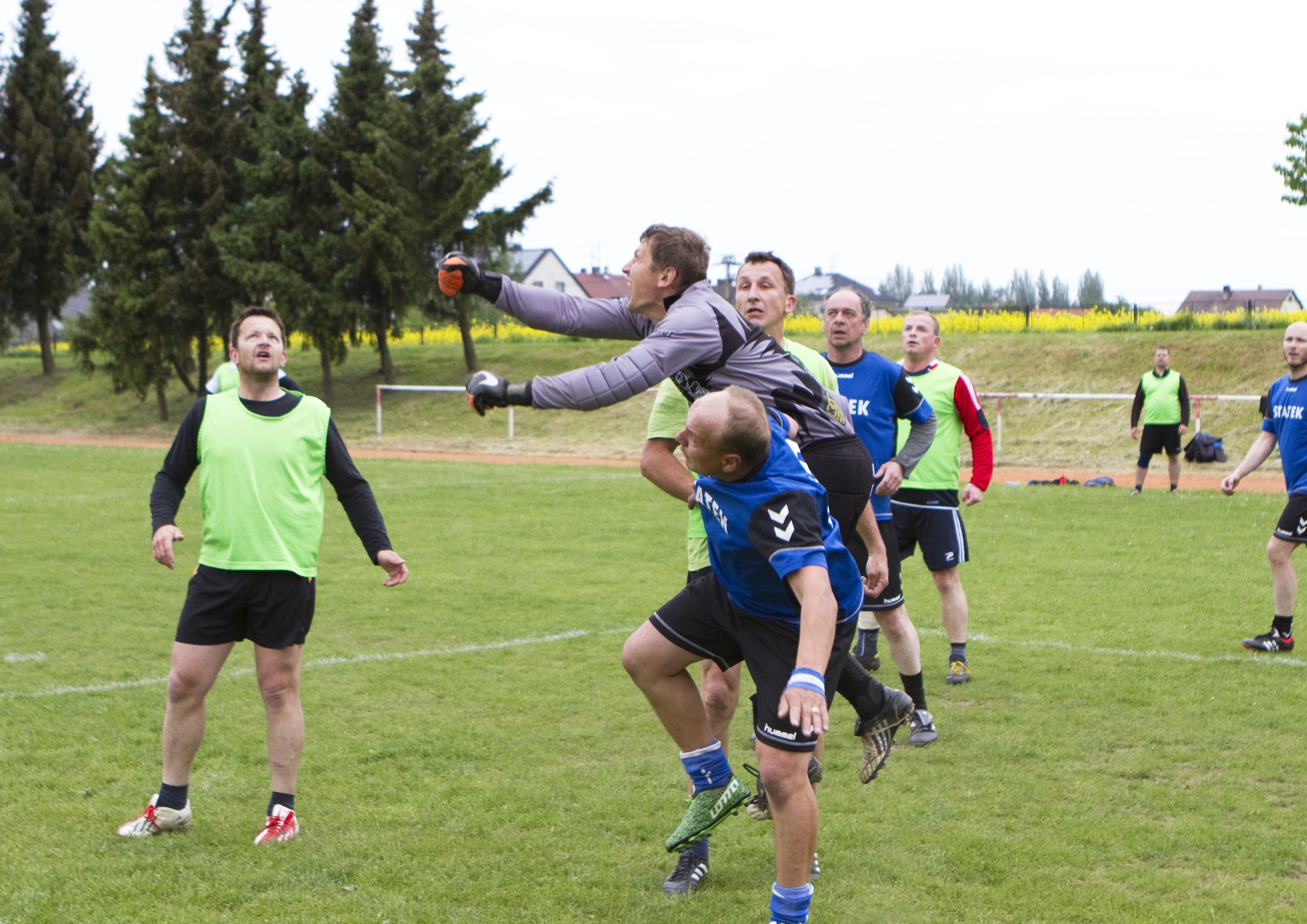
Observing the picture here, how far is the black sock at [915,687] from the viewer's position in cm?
621

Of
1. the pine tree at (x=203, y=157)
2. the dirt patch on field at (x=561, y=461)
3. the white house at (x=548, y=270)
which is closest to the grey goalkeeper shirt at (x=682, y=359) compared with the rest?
the dirt patch on field at (x=561, y=461)

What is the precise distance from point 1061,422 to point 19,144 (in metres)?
35.3

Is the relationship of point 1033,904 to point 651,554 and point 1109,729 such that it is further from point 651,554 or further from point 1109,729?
point 651,554

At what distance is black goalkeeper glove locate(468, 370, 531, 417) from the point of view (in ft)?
11.5

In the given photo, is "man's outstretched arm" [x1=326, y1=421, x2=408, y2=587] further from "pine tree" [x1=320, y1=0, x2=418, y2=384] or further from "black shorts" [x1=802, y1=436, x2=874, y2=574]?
"pine tree" [x1=320, y1=0, x2=418, y2=384]

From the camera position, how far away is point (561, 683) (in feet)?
23.4

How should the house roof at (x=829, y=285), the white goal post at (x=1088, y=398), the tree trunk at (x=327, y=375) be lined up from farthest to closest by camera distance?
the house roof at (x=829, y=285) → the tree trunk at (x=327, y=375) → the white goal post at (x=1088, y=398)

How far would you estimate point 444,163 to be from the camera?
111 ft

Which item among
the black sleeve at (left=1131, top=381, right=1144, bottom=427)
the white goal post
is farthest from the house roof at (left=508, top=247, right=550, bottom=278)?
the black sleeve at (left=1131, top=381, right=1144, bottom=427)

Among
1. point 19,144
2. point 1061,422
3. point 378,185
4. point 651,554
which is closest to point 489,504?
point 651,554

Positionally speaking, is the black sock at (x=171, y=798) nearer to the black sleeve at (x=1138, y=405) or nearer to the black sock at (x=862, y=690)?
the black sock at (x=862, y=690)

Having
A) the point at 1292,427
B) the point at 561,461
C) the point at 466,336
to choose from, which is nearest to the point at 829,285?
the point at 466,336

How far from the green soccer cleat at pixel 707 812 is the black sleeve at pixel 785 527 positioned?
114 centimetres

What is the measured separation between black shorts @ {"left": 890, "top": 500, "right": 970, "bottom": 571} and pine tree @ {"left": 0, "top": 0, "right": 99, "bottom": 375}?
3840cm
